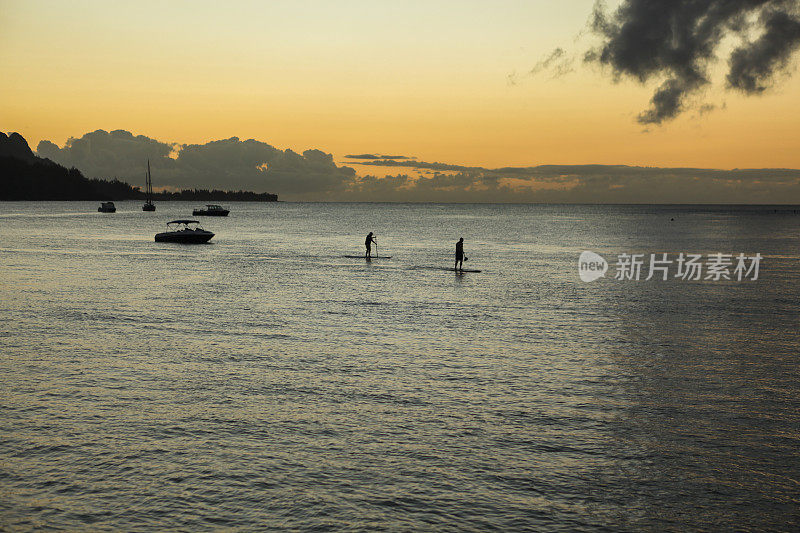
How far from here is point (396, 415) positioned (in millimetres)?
17750

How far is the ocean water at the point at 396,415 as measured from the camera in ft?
40.4

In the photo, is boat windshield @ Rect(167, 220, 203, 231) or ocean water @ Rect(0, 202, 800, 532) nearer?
ocean water @ Rect(0, 202, 800, 532)

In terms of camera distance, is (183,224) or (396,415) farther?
(183,224)

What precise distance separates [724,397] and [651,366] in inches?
160

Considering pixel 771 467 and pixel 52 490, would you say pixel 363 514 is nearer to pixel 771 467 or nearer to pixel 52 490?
pixel 52 490

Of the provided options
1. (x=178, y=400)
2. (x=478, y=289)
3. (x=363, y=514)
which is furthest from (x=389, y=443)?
(x=478, y=289)

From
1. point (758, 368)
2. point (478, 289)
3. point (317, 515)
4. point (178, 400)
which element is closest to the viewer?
point (317, 515)

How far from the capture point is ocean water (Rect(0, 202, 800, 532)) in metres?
12.3

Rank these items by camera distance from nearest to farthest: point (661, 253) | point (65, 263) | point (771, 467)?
point (771, 467) → point (65, 263) → point (661, 253)

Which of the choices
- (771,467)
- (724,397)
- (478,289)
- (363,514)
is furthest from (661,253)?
(363,514)

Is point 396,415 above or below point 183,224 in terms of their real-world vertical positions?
above

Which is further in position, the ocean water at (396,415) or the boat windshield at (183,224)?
the boat windshield at (183,224)

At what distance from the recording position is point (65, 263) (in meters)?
63.4

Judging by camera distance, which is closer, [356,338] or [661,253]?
[356,338]
